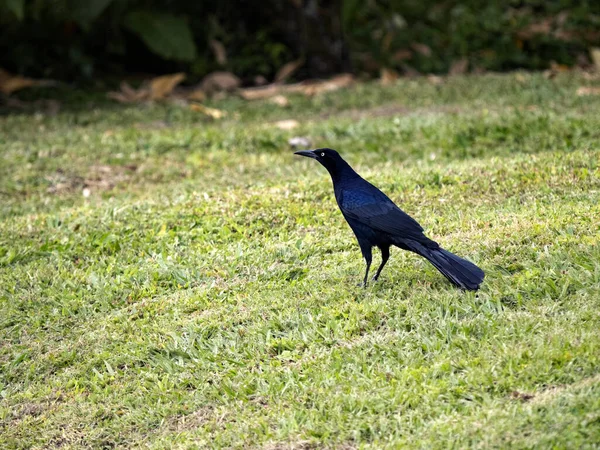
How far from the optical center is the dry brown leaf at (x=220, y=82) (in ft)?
39.3

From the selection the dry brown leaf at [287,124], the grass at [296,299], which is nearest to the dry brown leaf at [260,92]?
the dry brown leaf at [287,124]

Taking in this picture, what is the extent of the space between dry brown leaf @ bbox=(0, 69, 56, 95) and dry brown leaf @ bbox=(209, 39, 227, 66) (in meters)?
2.45

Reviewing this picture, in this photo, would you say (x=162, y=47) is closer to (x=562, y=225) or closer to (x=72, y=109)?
(x=72, y=109)

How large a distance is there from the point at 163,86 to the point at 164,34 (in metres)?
0.72

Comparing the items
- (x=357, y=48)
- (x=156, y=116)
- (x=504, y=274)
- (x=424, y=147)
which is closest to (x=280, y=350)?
(x=504, y=274)

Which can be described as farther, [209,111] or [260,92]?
[260,92]

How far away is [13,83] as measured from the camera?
11.4 m

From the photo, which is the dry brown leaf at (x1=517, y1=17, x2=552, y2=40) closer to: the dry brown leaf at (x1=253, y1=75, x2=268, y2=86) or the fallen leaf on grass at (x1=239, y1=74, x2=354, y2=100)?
the fallen leaf on grass at (x1=239, y1=74, x2=354, y2=100)

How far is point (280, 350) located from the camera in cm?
486

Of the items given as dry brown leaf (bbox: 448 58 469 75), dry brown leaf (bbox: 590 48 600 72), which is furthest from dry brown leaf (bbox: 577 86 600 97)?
dry brown leaf (bbox: 448 58 469 75)

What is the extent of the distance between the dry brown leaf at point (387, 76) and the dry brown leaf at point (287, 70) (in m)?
1.16

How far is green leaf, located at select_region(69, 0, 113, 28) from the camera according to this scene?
433 inches

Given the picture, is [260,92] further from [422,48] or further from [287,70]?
[422,48]

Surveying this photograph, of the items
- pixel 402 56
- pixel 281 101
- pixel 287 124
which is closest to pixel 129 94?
pixel 281 101
